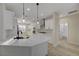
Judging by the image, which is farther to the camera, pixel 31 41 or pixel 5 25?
pixel 31 41

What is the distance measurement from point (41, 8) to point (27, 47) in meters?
0.86

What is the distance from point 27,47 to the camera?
10.7 feet

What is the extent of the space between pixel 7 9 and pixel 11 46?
765mm

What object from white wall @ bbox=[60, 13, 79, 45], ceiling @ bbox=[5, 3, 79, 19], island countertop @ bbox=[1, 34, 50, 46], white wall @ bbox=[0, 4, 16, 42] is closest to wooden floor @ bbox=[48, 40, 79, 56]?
white wall @ bbox=[60, 13, 79, 45]

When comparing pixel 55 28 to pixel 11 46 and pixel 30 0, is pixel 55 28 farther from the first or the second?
pixel 11 46

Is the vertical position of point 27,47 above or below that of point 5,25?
below

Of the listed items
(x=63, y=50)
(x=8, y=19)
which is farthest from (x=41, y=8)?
(x=63, y=50)

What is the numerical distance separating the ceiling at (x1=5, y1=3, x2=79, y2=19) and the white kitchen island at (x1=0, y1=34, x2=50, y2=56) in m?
0.47

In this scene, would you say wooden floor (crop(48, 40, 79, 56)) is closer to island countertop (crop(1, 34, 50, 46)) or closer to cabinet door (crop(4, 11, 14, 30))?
island countertop (crop(1, 34, 50, 46))

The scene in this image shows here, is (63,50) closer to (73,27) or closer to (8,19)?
(73,27)

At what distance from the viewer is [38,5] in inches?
129

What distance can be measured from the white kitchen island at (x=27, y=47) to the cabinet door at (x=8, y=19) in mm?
276

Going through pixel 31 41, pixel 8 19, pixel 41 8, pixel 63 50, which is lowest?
pixel 63 50

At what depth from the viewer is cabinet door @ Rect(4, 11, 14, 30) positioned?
324 centimetres
